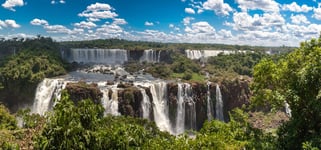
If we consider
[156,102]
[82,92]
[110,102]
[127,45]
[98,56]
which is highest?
[127,45]

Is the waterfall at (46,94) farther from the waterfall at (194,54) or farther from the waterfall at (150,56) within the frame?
the waterfall at (194,54)

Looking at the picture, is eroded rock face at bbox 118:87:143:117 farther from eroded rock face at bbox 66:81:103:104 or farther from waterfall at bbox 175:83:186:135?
waterfall at bbox 175:83:186:135

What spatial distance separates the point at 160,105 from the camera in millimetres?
33562

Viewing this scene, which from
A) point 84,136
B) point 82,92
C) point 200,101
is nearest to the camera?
point 84,136

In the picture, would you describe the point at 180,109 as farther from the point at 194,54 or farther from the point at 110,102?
the point at 194,54

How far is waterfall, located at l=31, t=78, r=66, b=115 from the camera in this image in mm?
32938

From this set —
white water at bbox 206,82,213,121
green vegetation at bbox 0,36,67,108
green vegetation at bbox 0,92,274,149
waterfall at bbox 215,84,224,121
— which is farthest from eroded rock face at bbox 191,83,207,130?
green vegetation at bbox 0,92,274,149

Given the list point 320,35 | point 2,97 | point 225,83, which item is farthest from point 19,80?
point 320,35

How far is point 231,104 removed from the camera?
39375 millimetres

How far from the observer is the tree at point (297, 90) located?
35.5 ft

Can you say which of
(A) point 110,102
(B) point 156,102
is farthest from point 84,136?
(B) point 156,102

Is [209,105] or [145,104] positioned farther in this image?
[209,105]

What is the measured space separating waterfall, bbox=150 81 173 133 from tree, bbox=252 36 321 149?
63.6ft

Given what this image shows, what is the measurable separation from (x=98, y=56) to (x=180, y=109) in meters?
29.2
